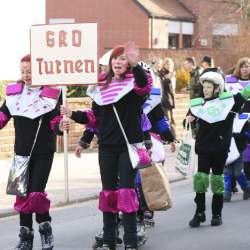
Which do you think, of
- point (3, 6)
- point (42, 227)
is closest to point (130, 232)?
point (42, 227)

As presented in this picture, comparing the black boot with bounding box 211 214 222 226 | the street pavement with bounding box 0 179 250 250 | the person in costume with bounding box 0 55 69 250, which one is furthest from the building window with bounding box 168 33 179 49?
the person in costume with bounding box 0 55 69 250

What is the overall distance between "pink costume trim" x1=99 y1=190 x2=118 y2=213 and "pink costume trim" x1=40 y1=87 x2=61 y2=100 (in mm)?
1007

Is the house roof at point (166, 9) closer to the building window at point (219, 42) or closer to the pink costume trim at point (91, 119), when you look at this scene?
the building window at point (219, 42)

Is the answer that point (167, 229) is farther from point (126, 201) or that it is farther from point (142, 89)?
point (142, 89)

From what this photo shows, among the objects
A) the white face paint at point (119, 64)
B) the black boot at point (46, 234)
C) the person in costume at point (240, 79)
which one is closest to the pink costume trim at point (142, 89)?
the white face paint at point (119, 64)

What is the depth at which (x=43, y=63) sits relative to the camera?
10.0 m

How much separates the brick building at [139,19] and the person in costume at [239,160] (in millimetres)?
36145

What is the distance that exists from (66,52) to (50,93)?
232cm

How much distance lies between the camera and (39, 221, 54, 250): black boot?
786 centimetres

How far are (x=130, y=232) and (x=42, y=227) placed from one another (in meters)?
0.84

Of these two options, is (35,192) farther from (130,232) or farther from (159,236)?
(159,236)

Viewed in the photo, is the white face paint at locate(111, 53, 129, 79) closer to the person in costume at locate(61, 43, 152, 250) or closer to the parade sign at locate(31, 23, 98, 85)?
the person in costume at locate(61, 43, 152, 250)

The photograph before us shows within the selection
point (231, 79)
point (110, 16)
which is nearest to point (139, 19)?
point (110, 16)

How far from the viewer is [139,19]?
48.8 m
